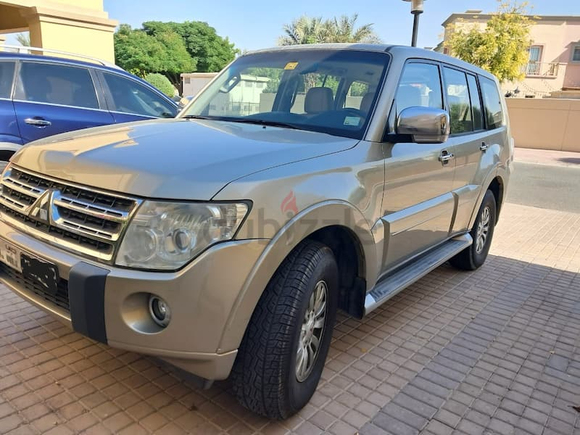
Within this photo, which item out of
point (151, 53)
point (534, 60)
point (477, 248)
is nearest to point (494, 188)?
point (477, 248)

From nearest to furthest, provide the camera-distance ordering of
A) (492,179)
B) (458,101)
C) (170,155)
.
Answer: (170,155) → (458,101) → (492,179)

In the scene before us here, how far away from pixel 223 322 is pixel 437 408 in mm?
1455

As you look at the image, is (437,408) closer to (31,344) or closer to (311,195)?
(311,195)

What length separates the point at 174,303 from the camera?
74.7 inches

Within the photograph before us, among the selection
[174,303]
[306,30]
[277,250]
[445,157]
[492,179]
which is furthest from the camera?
[306,30]

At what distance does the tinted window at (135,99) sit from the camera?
19.5 ft

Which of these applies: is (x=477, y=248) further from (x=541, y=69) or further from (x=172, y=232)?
(x=541, y=69)

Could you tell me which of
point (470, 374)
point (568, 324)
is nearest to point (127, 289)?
point (470, 374)

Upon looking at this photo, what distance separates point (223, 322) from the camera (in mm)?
1950

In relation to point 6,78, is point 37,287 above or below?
below

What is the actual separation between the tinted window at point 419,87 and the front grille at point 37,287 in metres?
2.19

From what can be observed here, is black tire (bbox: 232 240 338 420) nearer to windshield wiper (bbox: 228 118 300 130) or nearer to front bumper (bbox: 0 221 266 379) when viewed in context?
front bumper (bbox: 0 221 266 379)

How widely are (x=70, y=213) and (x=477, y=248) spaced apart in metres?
4.09

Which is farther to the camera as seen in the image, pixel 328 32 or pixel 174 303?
pixel 328 32
